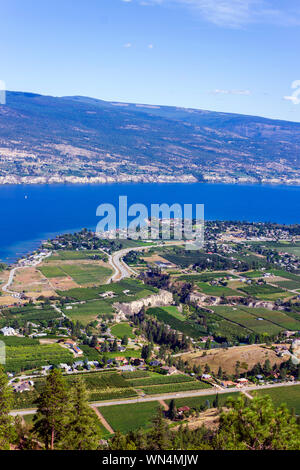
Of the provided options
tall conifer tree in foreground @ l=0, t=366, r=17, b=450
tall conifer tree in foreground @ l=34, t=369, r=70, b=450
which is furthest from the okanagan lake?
tall conifer tree in foreground @ l=34, t=369, r=70, b=450

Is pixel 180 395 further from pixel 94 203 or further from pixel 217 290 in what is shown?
pixel 94 203

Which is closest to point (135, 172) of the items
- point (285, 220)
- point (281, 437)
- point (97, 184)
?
point (97, 184)

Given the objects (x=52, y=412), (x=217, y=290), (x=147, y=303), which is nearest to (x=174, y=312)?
(x=147, y=303)

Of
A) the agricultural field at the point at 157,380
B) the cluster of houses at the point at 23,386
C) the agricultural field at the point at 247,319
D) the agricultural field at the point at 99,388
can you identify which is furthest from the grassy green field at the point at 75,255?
the cluster of houses at the point at 23,386

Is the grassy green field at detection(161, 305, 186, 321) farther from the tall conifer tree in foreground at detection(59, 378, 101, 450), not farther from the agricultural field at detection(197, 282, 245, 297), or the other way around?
the tall conifer tree in foreground at detection(59, 378, 101, 450)

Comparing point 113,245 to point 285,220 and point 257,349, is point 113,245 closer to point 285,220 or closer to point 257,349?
point 257,349

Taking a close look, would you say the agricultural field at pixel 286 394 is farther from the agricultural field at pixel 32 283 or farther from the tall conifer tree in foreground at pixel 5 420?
the agricultural field at pixel 32 283
